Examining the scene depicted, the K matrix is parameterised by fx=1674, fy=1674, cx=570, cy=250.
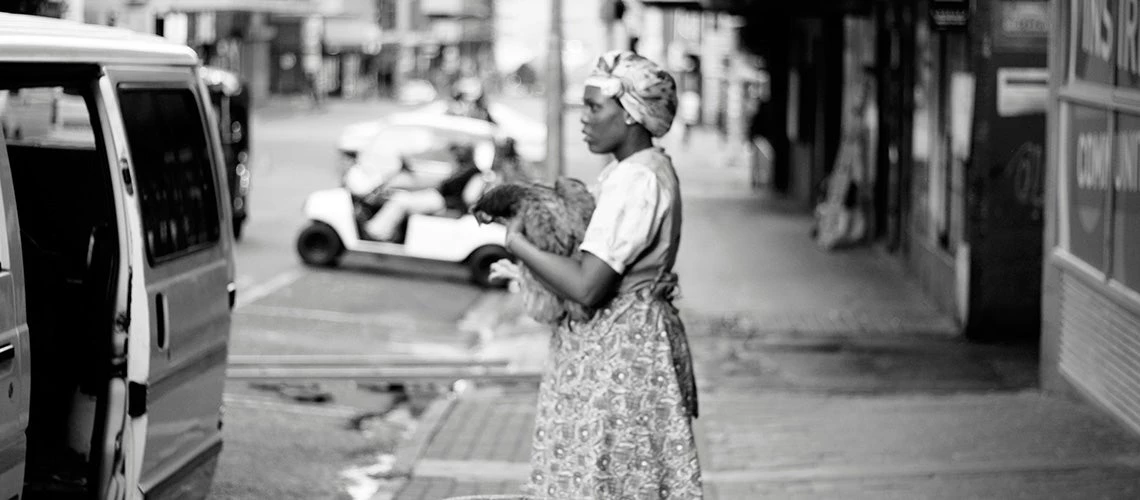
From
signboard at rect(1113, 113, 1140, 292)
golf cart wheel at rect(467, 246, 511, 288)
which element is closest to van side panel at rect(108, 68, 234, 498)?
signboard at rect(1113, 113, 1140, 292)

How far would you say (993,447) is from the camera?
778 cm

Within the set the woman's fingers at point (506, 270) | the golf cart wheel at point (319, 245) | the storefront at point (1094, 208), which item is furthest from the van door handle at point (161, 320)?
the golf cart wheel at point (319, 245)

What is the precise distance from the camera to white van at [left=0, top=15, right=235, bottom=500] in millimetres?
5145

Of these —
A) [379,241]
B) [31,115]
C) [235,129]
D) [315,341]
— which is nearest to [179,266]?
[31,115]

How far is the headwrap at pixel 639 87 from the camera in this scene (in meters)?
4.55

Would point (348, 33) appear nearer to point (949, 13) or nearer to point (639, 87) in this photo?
point (949, 13)

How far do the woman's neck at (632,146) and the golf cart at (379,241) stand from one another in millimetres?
10990

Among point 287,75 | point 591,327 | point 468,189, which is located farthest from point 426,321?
point 287,75

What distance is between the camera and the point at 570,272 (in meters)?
4.44

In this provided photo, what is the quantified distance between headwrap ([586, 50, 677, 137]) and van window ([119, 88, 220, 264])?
159cm

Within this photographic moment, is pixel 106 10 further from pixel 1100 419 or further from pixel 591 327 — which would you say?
pixel 591 327

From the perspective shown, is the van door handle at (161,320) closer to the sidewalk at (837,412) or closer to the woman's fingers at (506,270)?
the woman's fingers at (506,270)

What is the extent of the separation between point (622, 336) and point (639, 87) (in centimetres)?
68

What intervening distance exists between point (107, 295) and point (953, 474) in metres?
3.80
